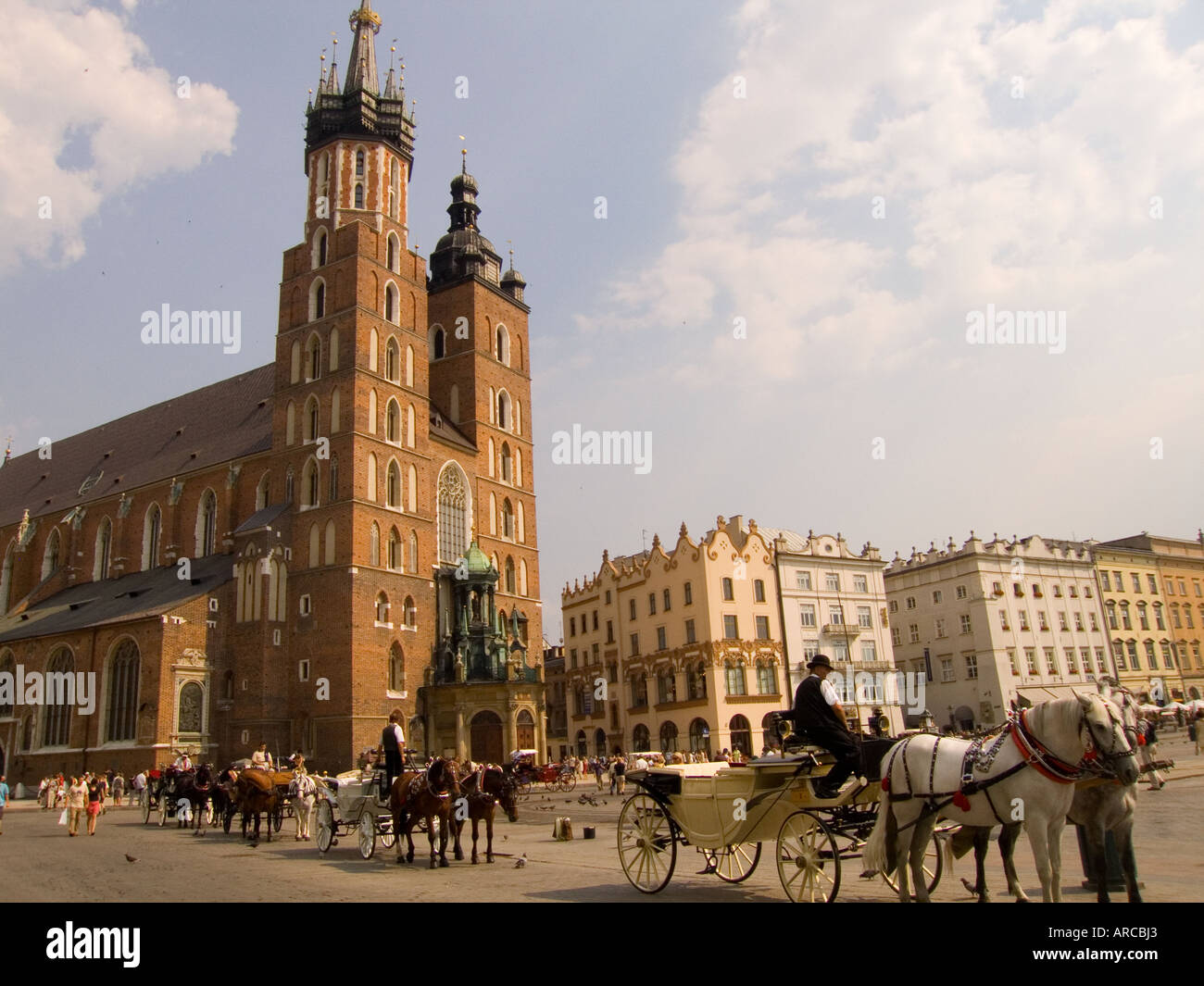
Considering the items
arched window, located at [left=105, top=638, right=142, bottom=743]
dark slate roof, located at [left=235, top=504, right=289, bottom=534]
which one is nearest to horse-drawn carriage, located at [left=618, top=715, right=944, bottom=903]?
dark slate roof, located at [left=235, top=504, right=289, bottom=534]

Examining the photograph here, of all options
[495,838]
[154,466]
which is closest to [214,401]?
[154,466]

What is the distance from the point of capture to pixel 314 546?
1489 inches

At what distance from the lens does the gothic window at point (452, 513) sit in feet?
141

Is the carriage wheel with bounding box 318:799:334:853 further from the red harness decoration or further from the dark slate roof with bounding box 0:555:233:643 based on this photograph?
the dark slate roof with bounding box 0:555:233:643

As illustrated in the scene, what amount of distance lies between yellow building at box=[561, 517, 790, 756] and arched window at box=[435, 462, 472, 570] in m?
12.0

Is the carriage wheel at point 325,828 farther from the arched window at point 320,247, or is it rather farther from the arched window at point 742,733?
the arched window at point 320,247

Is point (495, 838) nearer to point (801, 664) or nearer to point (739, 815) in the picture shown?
point (739, 815)

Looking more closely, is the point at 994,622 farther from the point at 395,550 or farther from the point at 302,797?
the point at 302,797

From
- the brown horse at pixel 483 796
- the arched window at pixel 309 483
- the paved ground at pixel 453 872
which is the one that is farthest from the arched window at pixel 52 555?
the brown horse at pixel 483 796

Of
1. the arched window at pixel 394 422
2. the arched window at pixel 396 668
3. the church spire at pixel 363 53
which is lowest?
the arched window at pixel 396 668

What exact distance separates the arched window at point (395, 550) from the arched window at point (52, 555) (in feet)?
82.6

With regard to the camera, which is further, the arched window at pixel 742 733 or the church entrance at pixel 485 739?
the arched window at pixel 742 733

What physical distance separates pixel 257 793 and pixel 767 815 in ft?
43.4
